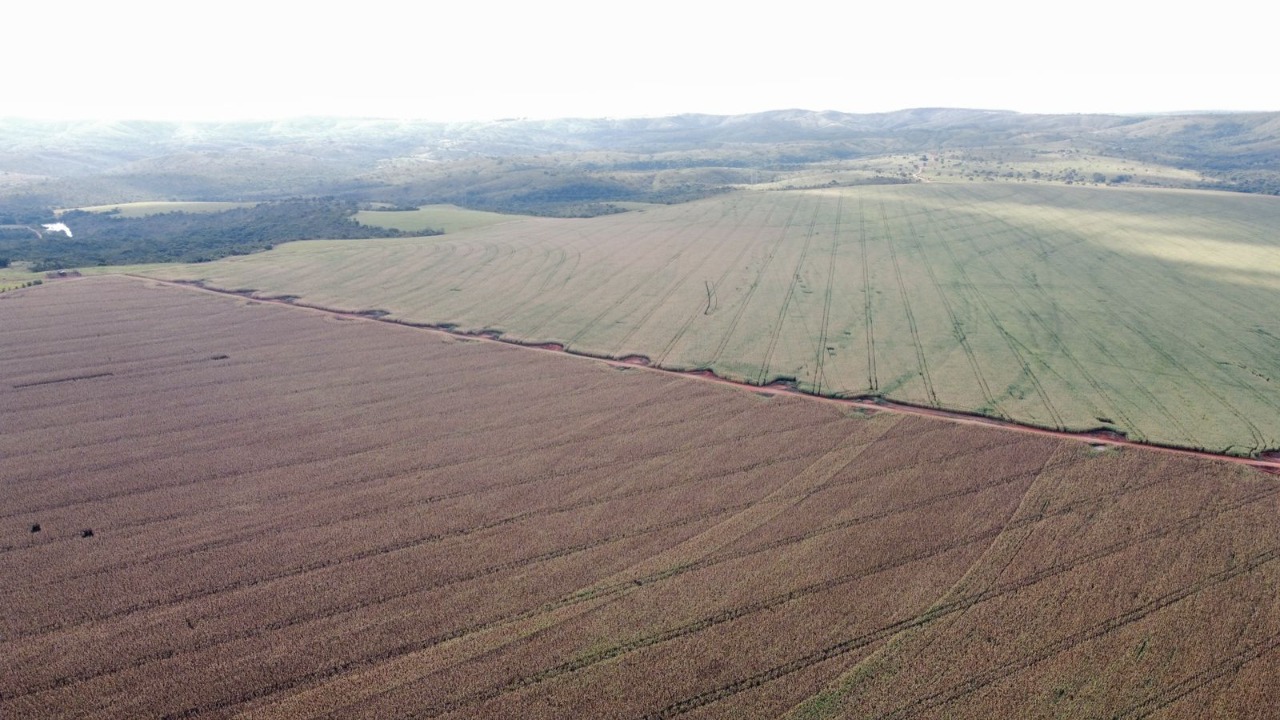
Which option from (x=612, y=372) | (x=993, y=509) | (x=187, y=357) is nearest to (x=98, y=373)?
(x=187, y=357)

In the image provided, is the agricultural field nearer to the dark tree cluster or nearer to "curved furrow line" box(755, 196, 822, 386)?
the dark tree cluster

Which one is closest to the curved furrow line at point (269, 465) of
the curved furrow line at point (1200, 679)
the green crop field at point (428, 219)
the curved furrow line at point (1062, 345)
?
the curved furrow line at point (1200, 679)

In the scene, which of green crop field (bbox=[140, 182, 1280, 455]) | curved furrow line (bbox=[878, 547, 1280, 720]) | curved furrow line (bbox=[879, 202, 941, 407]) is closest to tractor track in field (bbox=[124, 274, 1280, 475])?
green crop field (bbox=[140, 182, 1280, 455])

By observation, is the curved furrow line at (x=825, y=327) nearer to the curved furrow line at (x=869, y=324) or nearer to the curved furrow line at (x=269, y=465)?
the curved furrow line at (x=869, y=324)

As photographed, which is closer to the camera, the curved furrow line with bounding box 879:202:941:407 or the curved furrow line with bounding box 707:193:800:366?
the curved furrow line with bounding box 879:202:941:407

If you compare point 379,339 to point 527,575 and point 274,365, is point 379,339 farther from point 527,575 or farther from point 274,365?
point 527,575

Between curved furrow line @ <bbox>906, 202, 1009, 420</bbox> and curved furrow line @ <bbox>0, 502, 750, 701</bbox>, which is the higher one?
curved furrow line @ <bbox>906, 202, 1009, 420</bbox>
